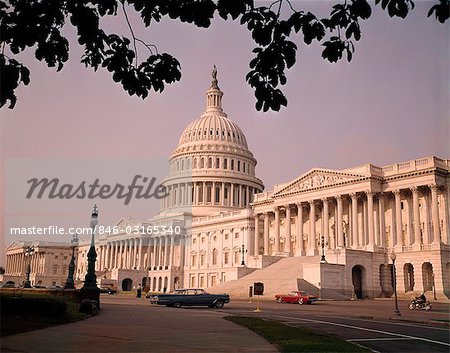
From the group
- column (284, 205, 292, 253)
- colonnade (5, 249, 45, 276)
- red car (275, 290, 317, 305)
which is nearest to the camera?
red car (275, 290, 317, 305)

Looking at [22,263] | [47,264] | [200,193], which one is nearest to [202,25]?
[200,193]

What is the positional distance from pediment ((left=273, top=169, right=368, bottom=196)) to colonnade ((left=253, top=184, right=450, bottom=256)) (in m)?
2.16

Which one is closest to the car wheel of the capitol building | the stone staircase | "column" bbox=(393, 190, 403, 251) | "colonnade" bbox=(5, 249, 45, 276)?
the stone staircase

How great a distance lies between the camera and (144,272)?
428ft

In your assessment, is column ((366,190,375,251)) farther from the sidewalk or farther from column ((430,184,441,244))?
the sidewalk

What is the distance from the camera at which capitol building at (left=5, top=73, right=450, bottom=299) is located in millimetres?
70000

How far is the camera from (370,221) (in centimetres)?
7619

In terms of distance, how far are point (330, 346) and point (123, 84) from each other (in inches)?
381

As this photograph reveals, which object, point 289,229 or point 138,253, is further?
point 138,253

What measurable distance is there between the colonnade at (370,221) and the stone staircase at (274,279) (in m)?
5.68

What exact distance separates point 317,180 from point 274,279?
21.3 m

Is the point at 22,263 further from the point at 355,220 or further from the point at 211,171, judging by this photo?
the point at 355,220

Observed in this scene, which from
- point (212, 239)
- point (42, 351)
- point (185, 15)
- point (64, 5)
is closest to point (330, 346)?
point (42, 351)

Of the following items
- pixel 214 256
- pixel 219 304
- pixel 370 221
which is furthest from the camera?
pixel 214 256
